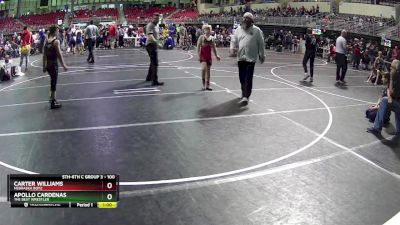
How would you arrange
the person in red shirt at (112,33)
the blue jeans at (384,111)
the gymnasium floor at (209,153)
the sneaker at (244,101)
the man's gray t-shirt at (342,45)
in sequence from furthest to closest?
the person in red shirt at (112,33), the man's gray t-shirt at (342,45), the sneaker at (244,101), the blue jeans at (384,111), the gymnasium floor at (209,153)

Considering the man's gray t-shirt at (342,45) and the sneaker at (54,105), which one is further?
the man's gray t-shirt at (342,45)

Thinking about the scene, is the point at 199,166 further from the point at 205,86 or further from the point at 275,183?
the point at 205,86

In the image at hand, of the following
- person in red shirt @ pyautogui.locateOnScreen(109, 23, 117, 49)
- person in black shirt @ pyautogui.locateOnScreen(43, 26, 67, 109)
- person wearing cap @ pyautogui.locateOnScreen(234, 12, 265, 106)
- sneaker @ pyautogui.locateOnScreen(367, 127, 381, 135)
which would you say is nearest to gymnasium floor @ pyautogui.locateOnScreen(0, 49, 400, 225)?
sneaker @ pyautogui.locateOnScreen(367, 127, 381, 135)

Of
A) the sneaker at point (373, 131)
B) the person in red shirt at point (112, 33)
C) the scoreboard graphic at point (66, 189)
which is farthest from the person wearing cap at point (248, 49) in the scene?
the person in red shirt at point (112, 33)

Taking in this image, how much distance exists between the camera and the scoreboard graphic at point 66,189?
147 inches

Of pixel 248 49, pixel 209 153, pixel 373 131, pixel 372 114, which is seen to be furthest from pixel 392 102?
pixel 209 153

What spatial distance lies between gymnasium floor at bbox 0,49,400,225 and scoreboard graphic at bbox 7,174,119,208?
0.40 m

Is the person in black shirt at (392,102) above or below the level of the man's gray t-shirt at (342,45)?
below

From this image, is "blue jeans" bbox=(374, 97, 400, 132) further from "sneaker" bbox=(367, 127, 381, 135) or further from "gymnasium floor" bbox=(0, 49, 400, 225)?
"gymnasium floor" bbox=(0, 49, 400, 225)

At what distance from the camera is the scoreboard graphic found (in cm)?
372

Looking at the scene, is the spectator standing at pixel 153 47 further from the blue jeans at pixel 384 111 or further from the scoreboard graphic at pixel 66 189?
the scoreboard graphic at pixel 66 189

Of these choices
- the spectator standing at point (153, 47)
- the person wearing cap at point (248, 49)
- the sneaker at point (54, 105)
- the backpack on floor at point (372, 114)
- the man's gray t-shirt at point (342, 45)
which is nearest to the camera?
the backpack on floor at point (372, 114)

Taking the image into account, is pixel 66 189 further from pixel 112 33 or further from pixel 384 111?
pixel 112 33

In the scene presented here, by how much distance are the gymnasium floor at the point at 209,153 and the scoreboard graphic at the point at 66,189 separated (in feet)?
1.33
